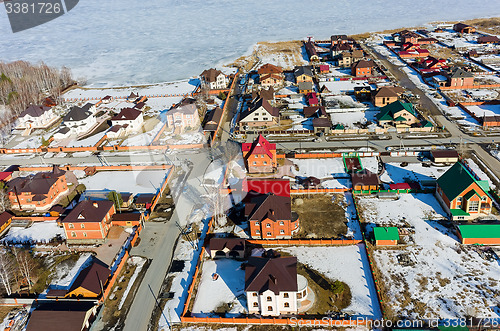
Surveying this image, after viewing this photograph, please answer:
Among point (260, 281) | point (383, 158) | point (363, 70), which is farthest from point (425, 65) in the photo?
point (260, 281)

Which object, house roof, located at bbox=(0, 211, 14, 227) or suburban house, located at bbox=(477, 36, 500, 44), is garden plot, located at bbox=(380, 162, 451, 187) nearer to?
house roof, located at bbox=(0, 211, 14, 227)

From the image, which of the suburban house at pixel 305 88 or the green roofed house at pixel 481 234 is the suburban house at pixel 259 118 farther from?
the green roofed house at pixel 481 234

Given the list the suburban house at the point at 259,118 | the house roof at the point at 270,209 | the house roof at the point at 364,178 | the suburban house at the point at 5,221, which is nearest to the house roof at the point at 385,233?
the house roof at the point at 270,209

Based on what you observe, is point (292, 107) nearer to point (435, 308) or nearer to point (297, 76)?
point (297, 76)

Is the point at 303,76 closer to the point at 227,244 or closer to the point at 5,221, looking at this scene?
the point at 227,244

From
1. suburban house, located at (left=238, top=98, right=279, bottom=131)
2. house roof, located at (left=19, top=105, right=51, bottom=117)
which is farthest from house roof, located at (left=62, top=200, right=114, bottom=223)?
house roof, located at (left=19, top=105, right=51, bottom=117)

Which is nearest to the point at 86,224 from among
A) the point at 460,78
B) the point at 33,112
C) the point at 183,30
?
the point at 33,112
